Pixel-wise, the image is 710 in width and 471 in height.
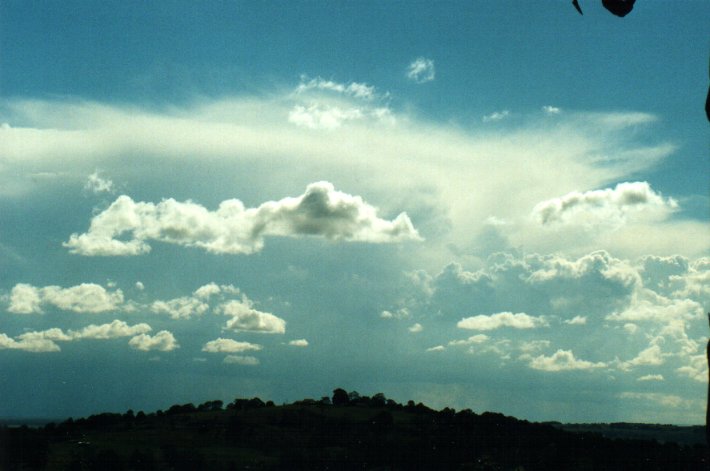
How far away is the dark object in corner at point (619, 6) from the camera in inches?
370

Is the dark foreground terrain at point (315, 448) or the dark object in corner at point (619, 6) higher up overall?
the dark object in corner at point (619, 6)

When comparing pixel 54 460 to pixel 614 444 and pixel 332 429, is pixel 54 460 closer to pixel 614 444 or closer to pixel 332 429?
pixel 332 429

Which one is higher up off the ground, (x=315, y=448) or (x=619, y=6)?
(x=619, y=6)

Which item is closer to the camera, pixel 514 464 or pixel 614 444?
pixel 514 464

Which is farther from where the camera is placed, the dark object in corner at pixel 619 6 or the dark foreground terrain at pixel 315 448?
the dark foreground terrain at pixel 315 448

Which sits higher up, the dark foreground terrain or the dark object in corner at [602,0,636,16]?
the dark object in corner at [602,0,636,16]

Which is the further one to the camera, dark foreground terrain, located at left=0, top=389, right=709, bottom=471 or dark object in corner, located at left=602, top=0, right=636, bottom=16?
dark foreground terrain, located at left=0, top=389, right=709, bottom=471

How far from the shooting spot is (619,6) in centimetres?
942

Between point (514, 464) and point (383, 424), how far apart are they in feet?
137

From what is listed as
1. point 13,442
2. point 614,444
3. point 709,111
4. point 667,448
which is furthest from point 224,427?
point 709,111

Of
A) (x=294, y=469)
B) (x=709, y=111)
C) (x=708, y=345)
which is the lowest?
(x=294, y=469)

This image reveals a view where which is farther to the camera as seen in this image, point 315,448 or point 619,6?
point 315,448

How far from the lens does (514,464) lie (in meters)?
169

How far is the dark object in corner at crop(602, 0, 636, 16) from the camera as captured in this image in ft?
30.8
